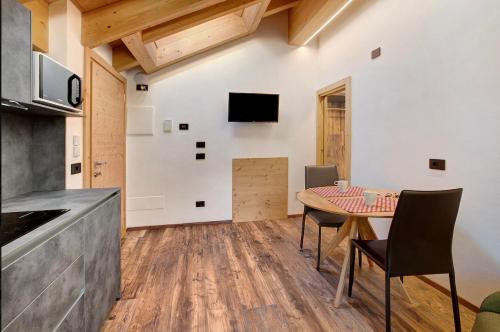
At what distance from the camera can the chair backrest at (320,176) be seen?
3.17m

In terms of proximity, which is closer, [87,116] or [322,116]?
[87,116]

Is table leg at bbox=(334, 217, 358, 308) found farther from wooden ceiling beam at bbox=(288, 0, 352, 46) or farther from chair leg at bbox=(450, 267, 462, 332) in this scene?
wooden ceiling beam at bbox=(288, 0, 352, 46)

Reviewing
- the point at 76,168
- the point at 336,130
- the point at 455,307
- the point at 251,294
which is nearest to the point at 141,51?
the point at 76,168

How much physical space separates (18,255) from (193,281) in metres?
1.64

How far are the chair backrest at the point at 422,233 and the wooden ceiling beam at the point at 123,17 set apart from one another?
7.77 ft

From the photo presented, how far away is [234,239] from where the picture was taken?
348 cm

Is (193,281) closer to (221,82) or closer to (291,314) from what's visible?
(291,314)

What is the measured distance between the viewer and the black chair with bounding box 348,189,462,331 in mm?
1622

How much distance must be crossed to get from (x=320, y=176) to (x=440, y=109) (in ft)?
4.41

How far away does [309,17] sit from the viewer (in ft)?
11.4

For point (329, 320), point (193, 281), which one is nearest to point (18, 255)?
point (193, 281)

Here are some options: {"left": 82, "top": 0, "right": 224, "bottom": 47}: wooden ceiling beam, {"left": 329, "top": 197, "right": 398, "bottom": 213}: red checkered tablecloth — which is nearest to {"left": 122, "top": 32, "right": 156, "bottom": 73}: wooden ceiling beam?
{"left": 82, "top": 0, "right": 224, "bottom": 47}: wooden ceiling beam

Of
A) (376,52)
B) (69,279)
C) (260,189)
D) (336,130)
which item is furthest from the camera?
(336,130)

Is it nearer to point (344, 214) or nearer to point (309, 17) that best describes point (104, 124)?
point (344, 214)
